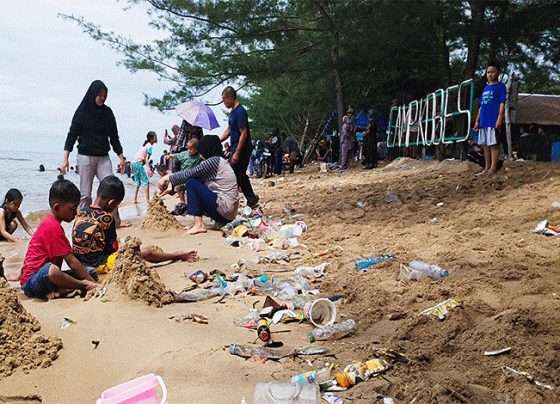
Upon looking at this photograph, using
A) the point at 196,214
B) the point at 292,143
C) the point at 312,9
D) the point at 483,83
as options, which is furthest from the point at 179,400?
the point at 292,143

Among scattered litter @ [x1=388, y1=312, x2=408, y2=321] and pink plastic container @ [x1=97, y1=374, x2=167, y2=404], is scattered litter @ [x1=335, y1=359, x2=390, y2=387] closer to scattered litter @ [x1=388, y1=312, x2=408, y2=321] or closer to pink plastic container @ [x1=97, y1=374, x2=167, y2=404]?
scattered litter @ [x1=388, y1=312, x2=408, y2=321]

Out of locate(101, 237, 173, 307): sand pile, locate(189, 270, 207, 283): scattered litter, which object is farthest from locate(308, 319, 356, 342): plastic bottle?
locate(189, 270, 207, 283): scattered litter

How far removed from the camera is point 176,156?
7.26m

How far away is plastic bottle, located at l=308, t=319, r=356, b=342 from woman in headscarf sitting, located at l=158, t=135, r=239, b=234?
3.23 meters

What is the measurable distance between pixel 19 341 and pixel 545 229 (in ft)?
11.9

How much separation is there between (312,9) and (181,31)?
369 centimetres

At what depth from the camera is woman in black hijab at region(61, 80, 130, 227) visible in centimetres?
570

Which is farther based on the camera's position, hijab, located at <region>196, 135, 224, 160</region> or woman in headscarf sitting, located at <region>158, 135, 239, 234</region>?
hijab, located at <region>196, 135, 224, 160</region>

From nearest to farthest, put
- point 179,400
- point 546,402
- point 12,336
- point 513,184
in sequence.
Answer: point 546,402
point 179,400
point 12,336
point 513,184

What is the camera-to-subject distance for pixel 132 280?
2.83m

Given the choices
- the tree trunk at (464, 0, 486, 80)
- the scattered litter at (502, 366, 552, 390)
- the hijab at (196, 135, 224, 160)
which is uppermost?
the tree trunk at (464, 0, 486, 80)

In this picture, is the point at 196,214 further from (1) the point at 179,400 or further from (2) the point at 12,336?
(1) the point at 179,400

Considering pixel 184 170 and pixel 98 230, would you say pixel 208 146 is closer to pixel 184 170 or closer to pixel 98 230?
pixel 184 170

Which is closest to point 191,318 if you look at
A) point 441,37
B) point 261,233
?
point 261,233
